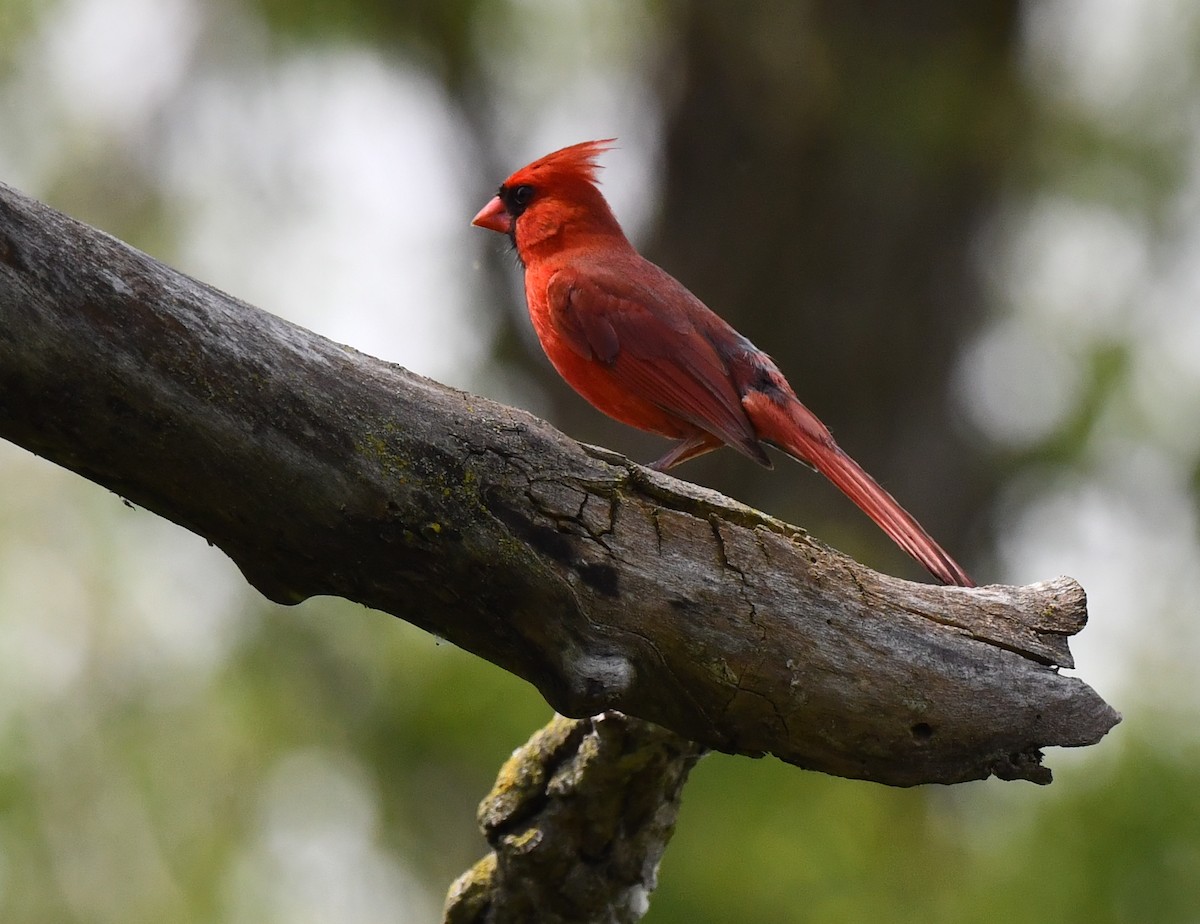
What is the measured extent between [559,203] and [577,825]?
6.33 feet

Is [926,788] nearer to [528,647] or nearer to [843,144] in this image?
[843,144]

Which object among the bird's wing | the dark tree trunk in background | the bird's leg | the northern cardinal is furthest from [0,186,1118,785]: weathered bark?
the dark tree trunk in background

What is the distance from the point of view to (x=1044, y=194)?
620cm

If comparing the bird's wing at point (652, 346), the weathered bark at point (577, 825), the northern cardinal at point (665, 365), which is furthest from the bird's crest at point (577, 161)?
the weathered bark at point (577, 825)

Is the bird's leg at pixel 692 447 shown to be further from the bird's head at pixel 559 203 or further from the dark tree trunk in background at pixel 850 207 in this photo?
the dark tree trunk in background at pixel 850 207

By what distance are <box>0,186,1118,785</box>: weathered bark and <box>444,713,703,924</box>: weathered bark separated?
1.01 feet

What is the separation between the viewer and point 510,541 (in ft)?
6.73

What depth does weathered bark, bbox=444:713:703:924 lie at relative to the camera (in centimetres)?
245

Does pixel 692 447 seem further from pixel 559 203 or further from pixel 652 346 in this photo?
pixel 559 203

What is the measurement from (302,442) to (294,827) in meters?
3.57

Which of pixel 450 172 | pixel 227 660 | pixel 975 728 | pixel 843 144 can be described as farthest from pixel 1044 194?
pixel 975 728

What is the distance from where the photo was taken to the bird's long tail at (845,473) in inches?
103

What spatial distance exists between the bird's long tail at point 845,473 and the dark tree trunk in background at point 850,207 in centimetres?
200

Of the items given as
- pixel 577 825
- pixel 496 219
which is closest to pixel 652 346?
pixel 496 219
